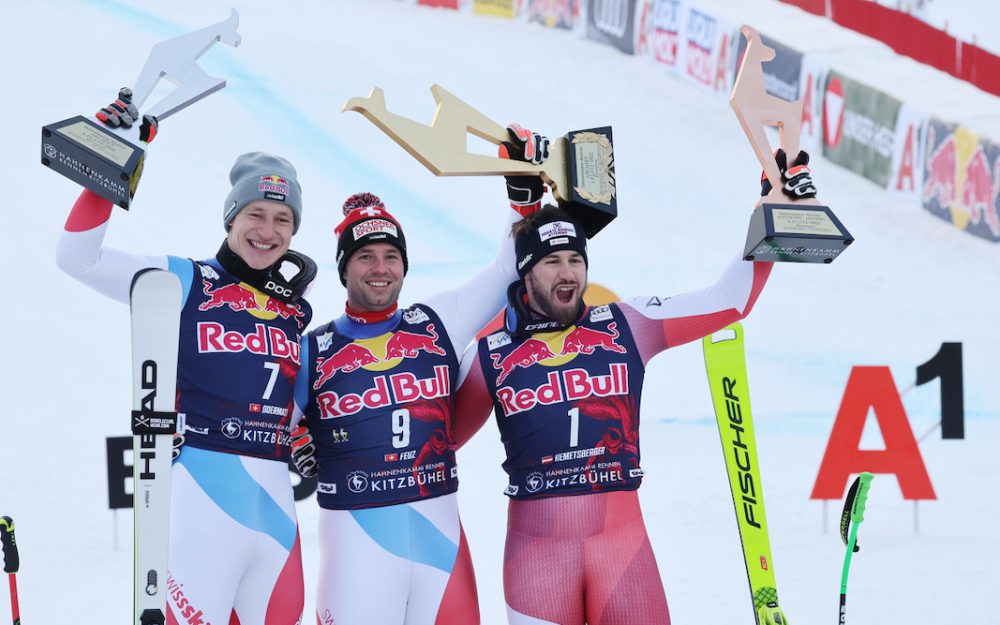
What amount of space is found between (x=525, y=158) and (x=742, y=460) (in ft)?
4.43

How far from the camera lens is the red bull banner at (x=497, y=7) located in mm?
17672

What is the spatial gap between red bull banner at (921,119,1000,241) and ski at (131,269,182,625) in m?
9.34

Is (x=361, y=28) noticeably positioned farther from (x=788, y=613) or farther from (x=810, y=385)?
(x=788, y=613)

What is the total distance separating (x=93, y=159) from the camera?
334 centimetres

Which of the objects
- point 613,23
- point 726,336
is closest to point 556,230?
point 726,336

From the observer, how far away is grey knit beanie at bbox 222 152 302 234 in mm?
3752

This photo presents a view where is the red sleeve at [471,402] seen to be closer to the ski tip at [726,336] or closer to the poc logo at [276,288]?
the poc logo at [276,288]

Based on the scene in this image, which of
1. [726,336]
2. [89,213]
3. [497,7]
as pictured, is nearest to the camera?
[89,213]

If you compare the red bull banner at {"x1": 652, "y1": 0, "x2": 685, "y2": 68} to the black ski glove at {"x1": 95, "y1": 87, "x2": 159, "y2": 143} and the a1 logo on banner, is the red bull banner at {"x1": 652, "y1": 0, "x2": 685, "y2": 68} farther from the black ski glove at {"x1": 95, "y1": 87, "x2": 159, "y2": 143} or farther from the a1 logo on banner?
the black ski glove at {"x1": 95, "y1": 87, "x2": 159, "y2": 143}

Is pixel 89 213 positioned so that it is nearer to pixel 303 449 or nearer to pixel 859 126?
pixel 303 449

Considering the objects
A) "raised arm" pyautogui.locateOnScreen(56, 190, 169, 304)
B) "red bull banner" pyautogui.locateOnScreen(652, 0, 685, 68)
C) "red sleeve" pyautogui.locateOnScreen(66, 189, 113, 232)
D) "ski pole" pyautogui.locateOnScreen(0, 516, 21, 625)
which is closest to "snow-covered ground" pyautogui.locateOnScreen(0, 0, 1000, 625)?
"red bull banner" pyautogui.locateOnScreen(652, 0, 685, 68)

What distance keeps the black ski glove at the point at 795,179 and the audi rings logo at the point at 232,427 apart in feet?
5.81

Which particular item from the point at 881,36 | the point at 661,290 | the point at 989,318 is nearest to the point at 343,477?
the point at 661,290

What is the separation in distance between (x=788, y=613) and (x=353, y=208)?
9.48 feet
